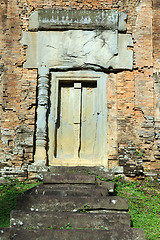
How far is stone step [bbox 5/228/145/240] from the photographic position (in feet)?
11.3

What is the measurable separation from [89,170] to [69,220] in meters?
2.60

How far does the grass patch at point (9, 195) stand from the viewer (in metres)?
4.51

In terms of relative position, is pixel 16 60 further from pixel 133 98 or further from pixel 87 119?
pixel 133 98

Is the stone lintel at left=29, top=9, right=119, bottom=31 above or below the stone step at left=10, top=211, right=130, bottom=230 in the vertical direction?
above

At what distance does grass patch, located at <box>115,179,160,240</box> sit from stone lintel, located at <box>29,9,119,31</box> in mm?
4091

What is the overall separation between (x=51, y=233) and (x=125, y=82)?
184 inches

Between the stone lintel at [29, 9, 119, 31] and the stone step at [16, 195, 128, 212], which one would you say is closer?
the stone step at [16, 195, 128, 212]

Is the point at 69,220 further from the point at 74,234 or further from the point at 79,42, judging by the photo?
the point at 79,42

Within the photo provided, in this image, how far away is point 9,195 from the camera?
5559 mm

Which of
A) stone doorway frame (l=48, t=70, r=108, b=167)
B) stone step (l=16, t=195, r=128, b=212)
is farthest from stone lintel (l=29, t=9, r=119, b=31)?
stone step (l=16, t=195, r=128, b=212)

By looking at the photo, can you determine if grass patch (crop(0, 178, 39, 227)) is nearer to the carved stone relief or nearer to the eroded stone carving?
the carved stone relief

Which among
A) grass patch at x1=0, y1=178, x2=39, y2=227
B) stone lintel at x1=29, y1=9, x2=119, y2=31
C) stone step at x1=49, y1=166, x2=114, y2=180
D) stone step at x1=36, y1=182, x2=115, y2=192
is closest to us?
grass patch at x1=0, y1=178, x2=39, y2=227

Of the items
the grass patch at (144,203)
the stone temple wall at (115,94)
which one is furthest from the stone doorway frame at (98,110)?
the grass patch at (144,203)

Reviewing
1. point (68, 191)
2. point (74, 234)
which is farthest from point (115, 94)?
point (74, 234)
